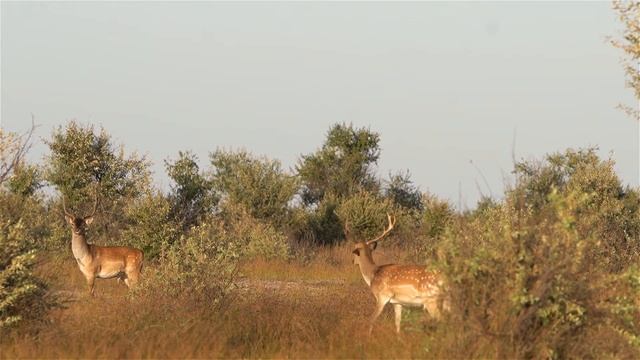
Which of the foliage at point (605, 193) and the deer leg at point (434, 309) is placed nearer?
the deer leg at point (434, 309)

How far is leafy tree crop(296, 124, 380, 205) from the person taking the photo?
141ft

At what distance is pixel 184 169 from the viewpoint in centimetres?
3431

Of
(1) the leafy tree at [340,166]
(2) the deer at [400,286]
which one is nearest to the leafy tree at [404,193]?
(1) the leafy tree at [340,166]

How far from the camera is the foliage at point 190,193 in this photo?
1305 inches

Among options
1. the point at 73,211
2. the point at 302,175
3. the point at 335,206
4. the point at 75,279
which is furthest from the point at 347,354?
the point at 302,175

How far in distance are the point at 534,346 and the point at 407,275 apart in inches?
188

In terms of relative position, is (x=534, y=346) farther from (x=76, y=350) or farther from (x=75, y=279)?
(x=75, y=279)

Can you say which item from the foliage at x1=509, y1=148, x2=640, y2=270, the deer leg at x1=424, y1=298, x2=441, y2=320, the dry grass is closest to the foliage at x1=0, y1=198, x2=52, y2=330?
the dry grass

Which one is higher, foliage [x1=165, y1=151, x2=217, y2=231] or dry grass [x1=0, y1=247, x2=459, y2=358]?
foliage [x1=165, y1=151, x2=217, y2=231]

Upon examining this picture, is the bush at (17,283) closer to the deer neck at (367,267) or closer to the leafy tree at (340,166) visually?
the deer neck at (367,267)

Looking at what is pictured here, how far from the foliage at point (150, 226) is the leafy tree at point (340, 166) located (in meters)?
13.4

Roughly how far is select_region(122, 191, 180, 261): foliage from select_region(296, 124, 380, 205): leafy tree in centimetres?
1335

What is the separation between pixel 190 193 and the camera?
110 ft

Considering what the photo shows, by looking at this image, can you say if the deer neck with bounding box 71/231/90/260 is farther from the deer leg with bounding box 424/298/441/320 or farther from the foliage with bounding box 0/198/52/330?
the deer leg with bounding box 424/298/441/320
